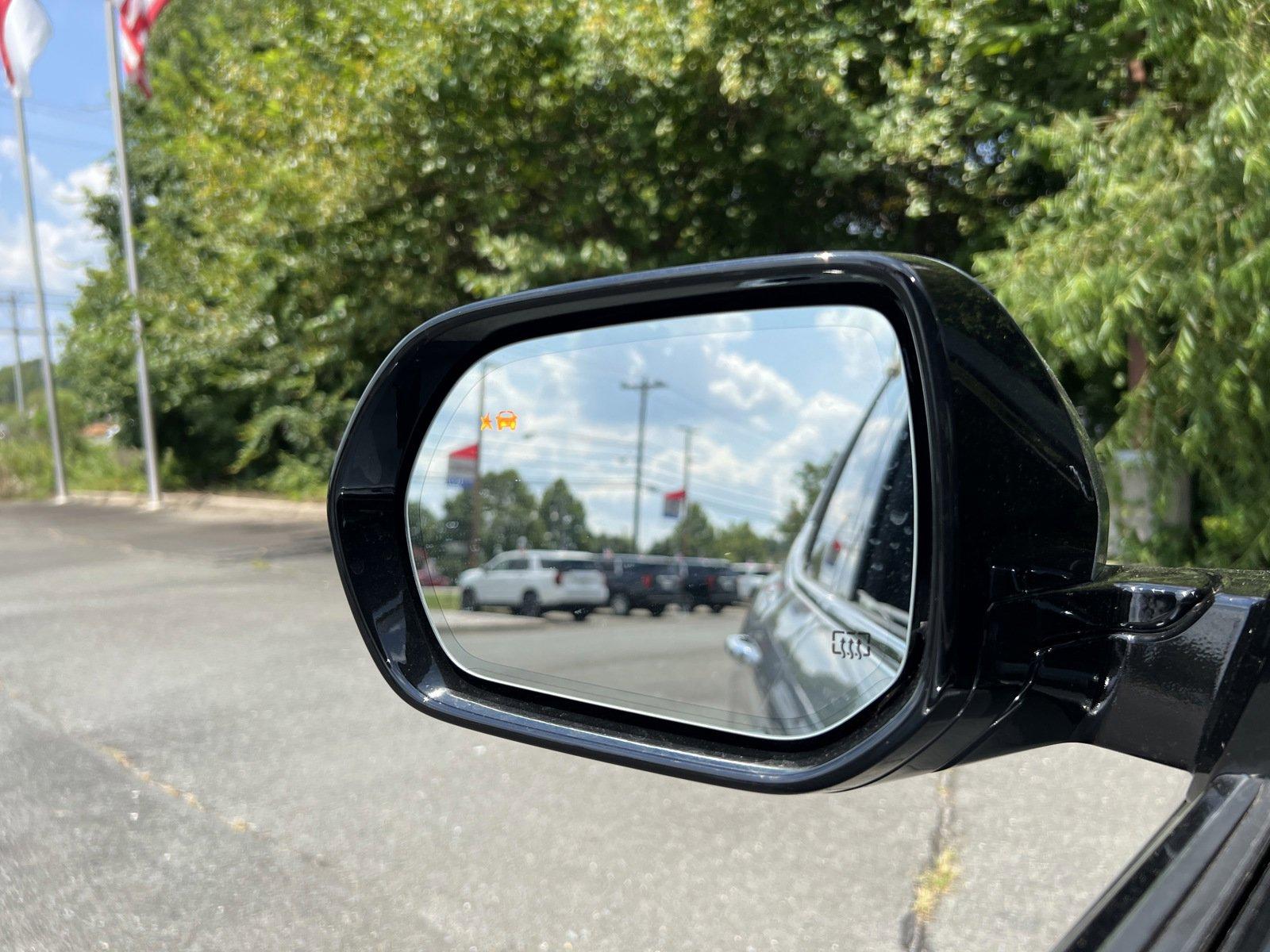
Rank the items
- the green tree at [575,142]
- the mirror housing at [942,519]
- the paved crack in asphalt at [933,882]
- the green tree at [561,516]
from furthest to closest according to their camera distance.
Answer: the green tree at [575,142] → the paved crack in asphalt at [933,882] → the green tree at [561,516] → the mirror housing at [942,519]

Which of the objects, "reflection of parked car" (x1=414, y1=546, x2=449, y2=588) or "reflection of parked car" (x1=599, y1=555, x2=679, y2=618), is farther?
"reflection of parked car" (x1=414, y1=546, x2=449, y2=588)

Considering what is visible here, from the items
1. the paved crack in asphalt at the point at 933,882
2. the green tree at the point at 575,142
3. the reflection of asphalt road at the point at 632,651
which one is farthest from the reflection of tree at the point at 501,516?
the green tree at the point at 575,142

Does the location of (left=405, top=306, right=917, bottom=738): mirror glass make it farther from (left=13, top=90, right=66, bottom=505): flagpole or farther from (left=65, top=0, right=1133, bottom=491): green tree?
(left=13, top=90, right=66, bottom=505): flagpole

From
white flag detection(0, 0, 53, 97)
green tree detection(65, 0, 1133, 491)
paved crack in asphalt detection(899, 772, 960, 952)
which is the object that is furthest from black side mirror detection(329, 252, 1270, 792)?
white flag detection(0, 0, 53, 97)

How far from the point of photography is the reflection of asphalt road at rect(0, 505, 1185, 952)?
3.02 m

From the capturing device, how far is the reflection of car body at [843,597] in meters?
0.91

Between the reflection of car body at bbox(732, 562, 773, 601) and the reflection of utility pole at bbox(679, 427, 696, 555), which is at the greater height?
the reflection of utility pole at bbox(679, 427, 696, 555)

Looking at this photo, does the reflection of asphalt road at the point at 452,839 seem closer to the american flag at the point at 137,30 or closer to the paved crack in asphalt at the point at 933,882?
the paved crack in asphalt at the point at 933,882

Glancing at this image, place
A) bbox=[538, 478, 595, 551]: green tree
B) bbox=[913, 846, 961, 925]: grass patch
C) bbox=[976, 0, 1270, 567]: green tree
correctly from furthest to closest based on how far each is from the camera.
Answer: bbox=[976, 0, 1270, 567]: green tree → bbox=[913, 846, 961, 925]: grass patch → bbox=[538, 478, 595, 551]: green tree

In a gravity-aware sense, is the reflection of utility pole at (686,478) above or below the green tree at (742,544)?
above

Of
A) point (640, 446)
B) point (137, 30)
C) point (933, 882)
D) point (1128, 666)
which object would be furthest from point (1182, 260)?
point (137, 30)

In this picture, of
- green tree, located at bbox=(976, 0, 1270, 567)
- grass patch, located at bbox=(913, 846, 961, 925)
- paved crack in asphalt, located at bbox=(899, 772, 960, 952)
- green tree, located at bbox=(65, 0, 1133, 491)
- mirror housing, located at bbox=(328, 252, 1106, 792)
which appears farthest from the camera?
green tree, located at bbox=(65, 0, 1133, 491)

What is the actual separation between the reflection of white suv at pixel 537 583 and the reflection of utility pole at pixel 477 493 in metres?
0.02

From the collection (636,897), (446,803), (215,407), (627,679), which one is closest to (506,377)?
(627,679)
